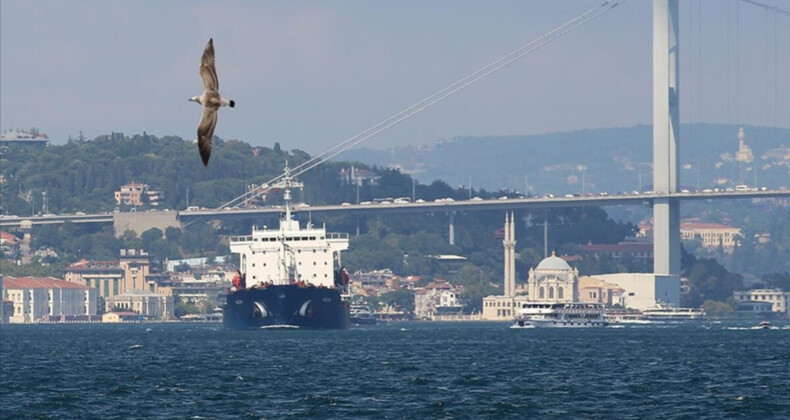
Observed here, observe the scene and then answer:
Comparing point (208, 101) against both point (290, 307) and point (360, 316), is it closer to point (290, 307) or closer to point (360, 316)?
point (290, 307)

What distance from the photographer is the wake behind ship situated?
388ft

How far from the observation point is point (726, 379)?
63.4m

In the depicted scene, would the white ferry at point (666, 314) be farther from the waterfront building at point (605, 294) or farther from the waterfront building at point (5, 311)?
the waterfront building at point (5, 311)

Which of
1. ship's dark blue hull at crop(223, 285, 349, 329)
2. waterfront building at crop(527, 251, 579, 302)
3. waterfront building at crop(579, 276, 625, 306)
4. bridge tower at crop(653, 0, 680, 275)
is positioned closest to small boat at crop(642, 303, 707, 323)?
bridge tower at crop(653, 0, 680, 275)

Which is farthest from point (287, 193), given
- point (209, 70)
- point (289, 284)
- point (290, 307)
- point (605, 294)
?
point (209, 70)

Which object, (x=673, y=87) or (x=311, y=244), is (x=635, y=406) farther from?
(x=673, y=87)

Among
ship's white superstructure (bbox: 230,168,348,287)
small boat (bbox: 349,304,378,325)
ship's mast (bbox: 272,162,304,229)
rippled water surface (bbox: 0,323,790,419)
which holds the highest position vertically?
ship's mast (bbox: 272,162,304,229)

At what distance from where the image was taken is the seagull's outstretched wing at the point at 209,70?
26453mm

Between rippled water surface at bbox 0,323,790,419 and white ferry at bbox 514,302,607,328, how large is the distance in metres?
31.3

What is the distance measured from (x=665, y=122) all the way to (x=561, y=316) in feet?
128

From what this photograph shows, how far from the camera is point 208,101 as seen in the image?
2639cm

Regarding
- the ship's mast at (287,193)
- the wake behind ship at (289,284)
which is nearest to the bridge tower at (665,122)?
the ship's mast at (287,193)

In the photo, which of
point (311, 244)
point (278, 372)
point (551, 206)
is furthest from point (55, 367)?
point (551, 206)

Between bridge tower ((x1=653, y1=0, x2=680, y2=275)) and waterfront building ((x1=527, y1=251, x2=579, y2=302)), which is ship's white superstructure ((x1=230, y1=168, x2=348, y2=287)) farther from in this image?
waterfront building ((x1=527, y1=251, x2=579, y2=302))
